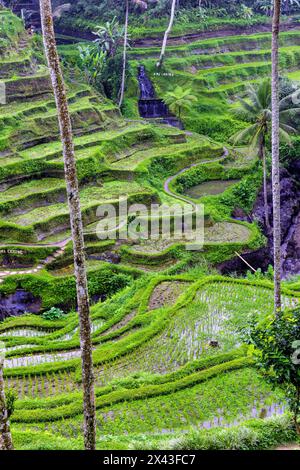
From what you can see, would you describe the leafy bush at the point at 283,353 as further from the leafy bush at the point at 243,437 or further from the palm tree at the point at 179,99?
the palm tree at the point at 179,99

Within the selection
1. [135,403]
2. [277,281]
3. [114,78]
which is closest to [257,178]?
[114,78]

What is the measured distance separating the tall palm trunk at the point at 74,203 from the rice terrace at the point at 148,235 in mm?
18

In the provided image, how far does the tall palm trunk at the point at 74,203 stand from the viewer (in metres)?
7.05

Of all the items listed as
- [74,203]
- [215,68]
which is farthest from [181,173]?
[74,203]

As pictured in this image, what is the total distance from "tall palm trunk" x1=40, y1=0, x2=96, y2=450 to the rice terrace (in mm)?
18

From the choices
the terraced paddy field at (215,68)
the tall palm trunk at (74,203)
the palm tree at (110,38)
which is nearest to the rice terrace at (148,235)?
the tall palm trunk at (74,203)

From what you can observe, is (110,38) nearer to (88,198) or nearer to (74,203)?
(88,198)

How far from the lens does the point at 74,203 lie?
7.36 meters

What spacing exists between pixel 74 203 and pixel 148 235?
13.1 metres

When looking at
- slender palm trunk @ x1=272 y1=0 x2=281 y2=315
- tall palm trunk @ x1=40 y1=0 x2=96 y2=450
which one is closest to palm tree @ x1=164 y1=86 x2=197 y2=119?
slender palm trunk @ x1=272 y1=0 x2=281 y2=315

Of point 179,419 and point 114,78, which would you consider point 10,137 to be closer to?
point 114,78

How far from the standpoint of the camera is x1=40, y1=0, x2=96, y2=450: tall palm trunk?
7.05 metres

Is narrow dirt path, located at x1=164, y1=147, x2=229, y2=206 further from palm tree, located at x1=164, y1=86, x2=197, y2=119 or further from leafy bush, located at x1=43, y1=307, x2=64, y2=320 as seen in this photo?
leafy bush, located at x1=43, y1=307, x2=64, y2=320
